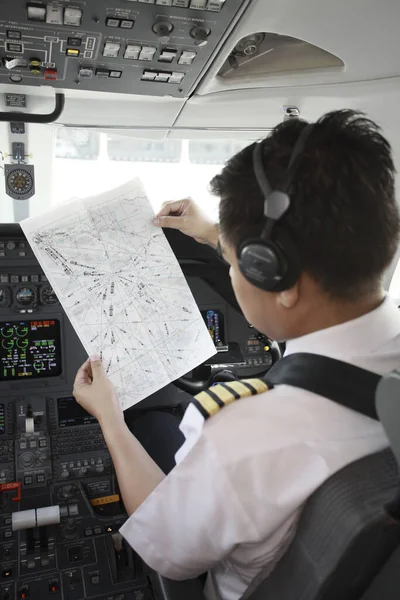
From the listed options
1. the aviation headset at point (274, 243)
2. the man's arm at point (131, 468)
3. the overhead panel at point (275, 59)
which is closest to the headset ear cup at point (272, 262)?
the aviation headset at point (274, 243)

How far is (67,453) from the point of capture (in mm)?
1889

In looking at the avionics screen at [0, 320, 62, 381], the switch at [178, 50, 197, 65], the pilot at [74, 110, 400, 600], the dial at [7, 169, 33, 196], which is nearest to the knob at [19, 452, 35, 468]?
the avionics screen at [0, 320, 62, 381]

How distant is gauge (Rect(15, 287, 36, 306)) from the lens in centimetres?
184

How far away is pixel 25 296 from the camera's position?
184 centimetres

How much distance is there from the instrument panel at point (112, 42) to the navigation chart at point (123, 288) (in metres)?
0.40

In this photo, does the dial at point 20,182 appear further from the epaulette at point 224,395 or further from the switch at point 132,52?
the epaulette at point 224,395

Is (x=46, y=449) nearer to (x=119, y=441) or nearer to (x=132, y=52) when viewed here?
(x=119, y=441)

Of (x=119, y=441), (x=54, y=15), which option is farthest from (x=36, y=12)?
(x=119, y=441)

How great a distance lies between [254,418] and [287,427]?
0.06 metres

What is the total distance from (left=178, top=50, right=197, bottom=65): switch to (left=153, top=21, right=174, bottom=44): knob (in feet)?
0.42

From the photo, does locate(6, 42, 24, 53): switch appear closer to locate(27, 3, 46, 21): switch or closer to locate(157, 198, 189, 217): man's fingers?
Answer: locate(27, 3, 46, 21): switch

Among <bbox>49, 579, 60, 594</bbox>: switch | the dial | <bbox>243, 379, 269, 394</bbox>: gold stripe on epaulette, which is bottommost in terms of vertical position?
<bbox>49, 579, 60, 594</bbox>: switch

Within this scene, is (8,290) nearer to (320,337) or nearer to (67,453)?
(67,453)

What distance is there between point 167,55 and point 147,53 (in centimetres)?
6
